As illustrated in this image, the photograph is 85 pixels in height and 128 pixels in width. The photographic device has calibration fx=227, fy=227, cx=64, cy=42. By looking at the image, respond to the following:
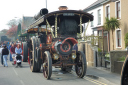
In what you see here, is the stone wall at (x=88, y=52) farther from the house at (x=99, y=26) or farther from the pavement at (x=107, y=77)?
the house at (x=99, y=26)

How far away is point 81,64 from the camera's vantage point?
1025cm

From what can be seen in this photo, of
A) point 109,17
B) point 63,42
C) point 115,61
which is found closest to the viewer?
point 63,42

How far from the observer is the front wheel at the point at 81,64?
9931 mm

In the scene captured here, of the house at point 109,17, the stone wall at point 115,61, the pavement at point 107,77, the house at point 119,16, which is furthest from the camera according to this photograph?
the house at point 109,17

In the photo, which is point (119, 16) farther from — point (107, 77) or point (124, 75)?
point (124, 75)

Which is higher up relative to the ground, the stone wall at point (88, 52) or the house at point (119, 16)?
the house at point (119, 16)

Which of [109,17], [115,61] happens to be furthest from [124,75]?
[109,17]

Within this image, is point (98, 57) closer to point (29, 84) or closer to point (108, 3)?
point (29, 84)

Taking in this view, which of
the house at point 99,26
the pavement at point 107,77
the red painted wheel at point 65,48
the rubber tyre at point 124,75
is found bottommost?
the pavement at point 107,77

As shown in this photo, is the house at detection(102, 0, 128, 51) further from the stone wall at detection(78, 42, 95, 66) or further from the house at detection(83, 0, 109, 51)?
the stone wall at detection(78, 42, 95, 66)

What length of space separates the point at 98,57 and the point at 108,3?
12753 millimetres

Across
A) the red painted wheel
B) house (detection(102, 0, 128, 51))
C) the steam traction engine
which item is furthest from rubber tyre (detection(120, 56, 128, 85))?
house (detection(102, 0, 128, 51))

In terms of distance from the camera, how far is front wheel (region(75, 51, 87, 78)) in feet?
32.6

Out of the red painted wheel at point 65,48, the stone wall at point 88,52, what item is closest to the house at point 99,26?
the stone wall at point 88,52
